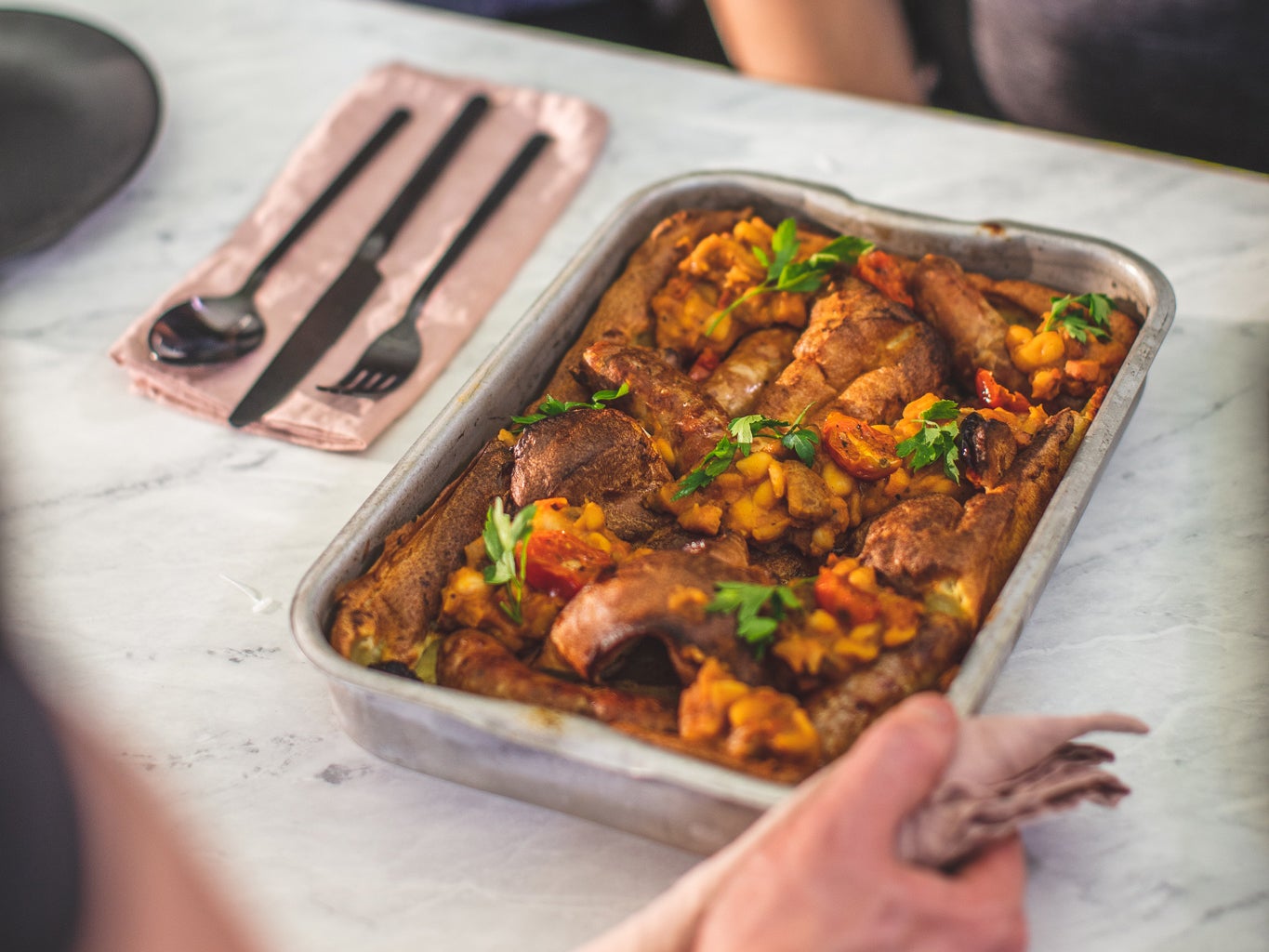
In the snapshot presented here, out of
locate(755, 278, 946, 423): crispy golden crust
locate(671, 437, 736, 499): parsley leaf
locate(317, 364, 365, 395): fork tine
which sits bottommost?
locate(755, 278, 946, 423): crispy golden crust

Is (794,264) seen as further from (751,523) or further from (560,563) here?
(560,563)

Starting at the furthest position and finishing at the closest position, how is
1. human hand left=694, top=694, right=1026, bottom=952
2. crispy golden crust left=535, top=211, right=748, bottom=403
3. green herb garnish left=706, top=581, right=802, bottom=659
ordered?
crispy golden crust left=535, top=211, right=748, bottom=403
green herb garnish left=706, top=581, right=802, bottom=659
human hand left=694, top=694, right=1026, bottom=952

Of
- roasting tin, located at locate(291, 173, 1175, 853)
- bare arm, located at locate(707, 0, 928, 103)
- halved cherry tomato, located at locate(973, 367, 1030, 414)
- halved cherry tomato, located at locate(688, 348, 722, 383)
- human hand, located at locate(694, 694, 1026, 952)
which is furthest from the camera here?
bare arm, located at locate(707, 0, 928, 103)

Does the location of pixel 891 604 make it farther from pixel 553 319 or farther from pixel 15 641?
pixel 15 641

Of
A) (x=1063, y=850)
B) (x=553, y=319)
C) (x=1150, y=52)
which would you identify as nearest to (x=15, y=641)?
(x=553, y=319)

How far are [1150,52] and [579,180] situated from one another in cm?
166

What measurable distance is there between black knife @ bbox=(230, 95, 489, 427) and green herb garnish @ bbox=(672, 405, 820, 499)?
42.4 inches

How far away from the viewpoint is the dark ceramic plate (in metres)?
2.95

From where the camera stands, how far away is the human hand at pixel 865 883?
53.2 inches

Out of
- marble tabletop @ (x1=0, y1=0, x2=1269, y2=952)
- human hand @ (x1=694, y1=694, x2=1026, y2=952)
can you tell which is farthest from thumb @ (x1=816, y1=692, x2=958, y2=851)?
marble tabletop @ (x1=0, y1=0, x2=1269, y2=952)

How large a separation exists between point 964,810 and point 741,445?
2.44 feet

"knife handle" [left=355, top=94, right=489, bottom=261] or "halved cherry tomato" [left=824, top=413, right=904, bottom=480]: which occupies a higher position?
"knife handle" [left=355, top=94, right=489, bottom=261]

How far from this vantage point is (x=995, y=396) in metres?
2.12

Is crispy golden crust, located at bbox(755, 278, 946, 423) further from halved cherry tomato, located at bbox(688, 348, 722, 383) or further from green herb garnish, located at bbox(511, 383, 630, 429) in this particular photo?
green herb garnish, located at bbox(511, 383, 630, 429)
